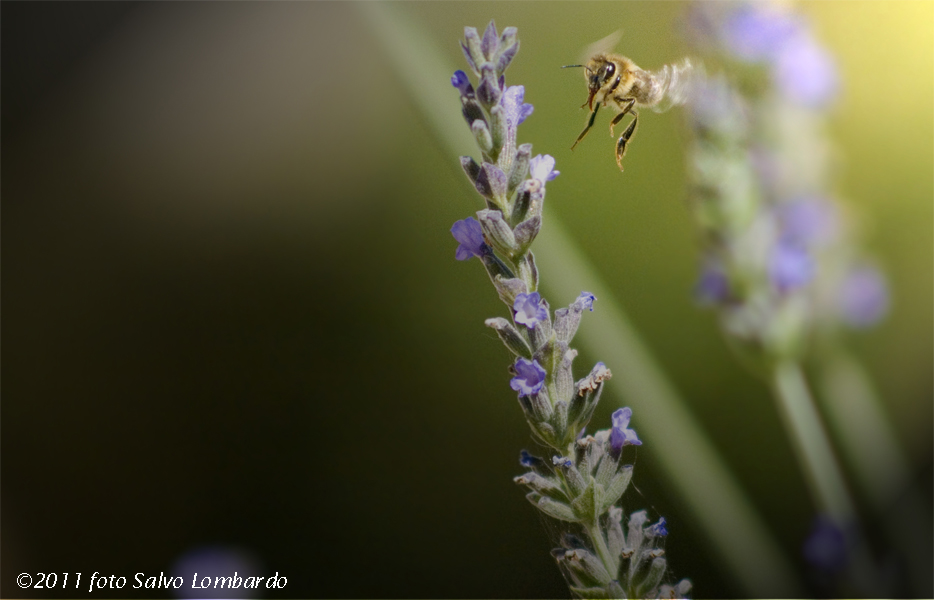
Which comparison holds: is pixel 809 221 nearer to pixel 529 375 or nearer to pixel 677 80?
pixel 677 80

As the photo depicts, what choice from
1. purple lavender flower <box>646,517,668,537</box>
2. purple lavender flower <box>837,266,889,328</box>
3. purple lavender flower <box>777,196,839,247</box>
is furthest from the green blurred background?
purple lavender flower <box>646,517,668,537</box>

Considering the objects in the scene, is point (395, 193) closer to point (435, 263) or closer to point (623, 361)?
point (435, 263)

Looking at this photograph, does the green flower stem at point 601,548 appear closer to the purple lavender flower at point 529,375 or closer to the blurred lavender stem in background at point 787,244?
the purple lavender flower at point 529,375

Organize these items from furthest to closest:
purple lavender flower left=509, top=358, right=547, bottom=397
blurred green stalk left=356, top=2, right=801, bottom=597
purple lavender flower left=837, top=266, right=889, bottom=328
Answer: purple lavender flower left=837, top=266, right=889, bottom=328 < blurred green stalk left=356, top=2, right=801, bottom=597 < purple lavender flower left=509, top=358, right=547, bottom=397

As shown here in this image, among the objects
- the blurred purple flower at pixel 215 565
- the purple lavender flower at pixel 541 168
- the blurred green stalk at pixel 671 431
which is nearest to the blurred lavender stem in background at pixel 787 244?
the blurred green stalk at pixel 671 431

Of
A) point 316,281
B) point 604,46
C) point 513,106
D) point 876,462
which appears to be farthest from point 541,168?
point 316,281

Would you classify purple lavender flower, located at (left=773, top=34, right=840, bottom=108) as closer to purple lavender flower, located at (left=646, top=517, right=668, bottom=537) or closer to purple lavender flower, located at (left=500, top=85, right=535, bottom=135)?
purple lavender flower, located at (left=500, top=85, right=535, bottom=135)
